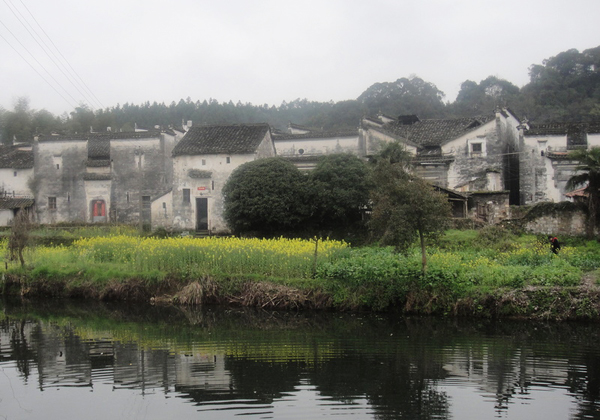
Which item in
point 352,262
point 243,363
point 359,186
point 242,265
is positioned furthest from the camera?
point 359,186

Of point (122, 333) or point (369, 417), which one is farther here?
point (122, 333)

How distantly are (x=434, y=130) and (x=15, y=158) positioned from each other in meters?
31.1

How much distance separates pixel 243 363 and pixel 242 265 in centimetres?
713

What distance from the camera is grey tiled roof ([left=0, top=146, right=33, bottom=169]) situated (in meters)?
42.5

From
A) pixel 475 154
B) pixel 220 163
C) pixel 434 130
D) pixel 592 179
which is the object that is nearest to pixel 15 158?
pixel 220 163

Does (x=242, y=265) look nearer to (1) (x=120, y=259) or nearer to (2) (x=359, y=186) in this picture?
(1) (x=120, y=259)

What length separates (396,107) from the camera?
60.9m

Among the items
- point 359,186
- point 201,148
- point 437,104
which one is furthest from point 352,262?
point 437,104

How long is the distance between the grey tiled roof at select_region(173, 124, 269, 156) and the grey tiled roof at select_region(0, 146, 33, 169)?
1507 centimetres

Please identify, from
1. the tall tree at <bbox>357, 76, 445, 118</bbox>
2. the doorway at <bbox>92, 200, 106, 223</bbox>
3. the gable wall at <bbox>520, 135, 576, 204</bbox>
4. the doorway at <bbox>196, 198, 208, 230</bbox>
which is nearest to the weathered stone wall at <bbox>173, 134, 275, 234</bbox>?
the doorway at <bbox>196, 198, 208, 230</bbox>

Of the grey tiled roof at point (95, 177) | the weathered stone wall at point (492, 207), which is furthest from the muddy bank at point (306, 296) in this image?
the grey tiled roof at point (95, 177)

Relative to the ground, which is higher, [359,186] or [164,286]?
[359,186]

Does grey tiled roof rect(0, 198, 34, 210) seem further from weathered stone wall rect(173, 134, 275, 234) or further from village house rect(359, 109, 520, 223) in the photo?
village house rect(359, 109, 520, 223)

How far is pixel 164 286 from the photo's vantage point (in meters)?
18.2
